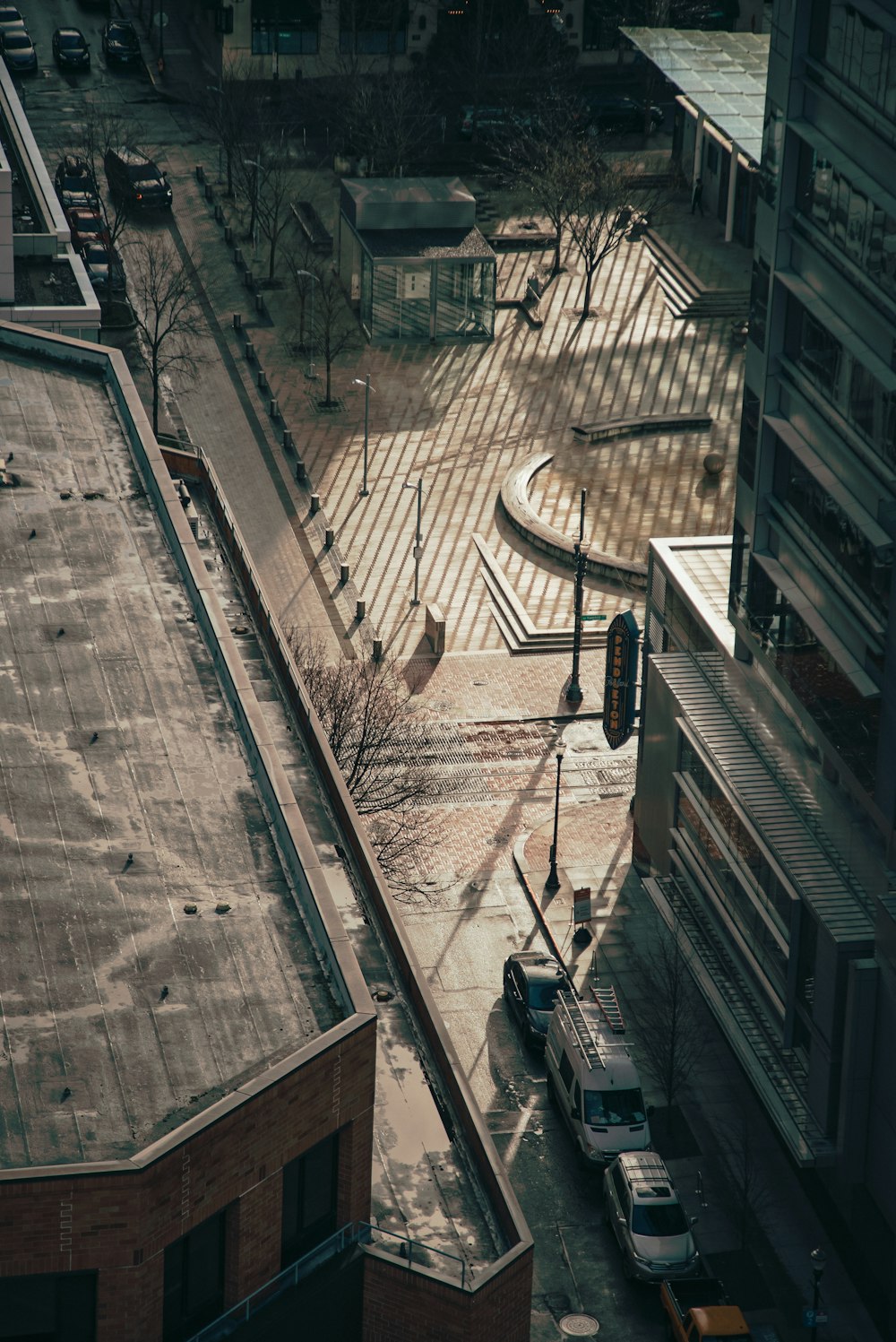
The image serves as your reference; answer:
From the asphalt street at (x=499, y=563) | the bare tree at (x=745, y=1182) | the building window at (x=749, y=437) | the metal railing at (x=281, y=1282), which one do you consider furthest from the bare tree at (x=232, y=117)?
the metal railing at (x=281, y=1282)

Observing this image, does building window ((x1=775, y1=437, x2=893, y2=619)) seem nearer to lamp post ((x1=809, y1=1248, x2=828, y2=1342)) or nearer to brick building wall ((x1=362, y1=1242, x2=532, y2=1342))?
lamp post ((x1=809, y1=1248, x2=828, y2=1342))

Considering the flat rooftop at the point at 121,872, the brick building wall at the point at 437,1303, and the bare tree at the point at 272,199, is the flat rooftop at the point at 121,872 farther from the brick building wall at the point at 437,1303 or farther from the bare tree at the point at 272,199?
the bare tree at the point at 272,199

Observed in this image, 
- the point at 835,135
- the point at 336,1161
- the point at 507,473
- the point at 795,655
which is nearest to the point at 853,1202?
the point at 795,655

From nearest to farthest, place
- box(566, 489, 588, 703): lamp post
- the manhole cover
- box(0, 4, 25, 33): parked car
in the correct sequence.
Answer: the manhole cover
box(566, 489, 588, 703): lamp post
box(0, 4, 25, 33): parked car

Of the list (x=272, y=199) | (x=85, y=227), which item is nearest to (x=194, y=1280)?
(x=85, y=227)

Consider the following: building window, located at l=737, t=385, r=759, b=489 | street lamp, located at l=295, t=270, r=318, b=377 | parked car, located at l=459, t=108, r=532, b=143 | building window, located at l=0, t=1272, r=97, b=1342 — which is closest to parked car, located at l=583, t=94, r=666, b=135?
parked car, located at l=459, t=108, r=532, b=143

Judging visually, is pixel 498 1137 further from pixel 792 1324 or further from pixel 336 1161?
pixel 336 1161

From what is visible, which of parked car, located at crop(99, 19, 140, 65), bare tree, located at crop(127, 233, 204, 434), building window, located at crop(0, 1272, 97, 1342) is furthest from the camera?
parked car, located at crop(99, 19, 140, 65)
